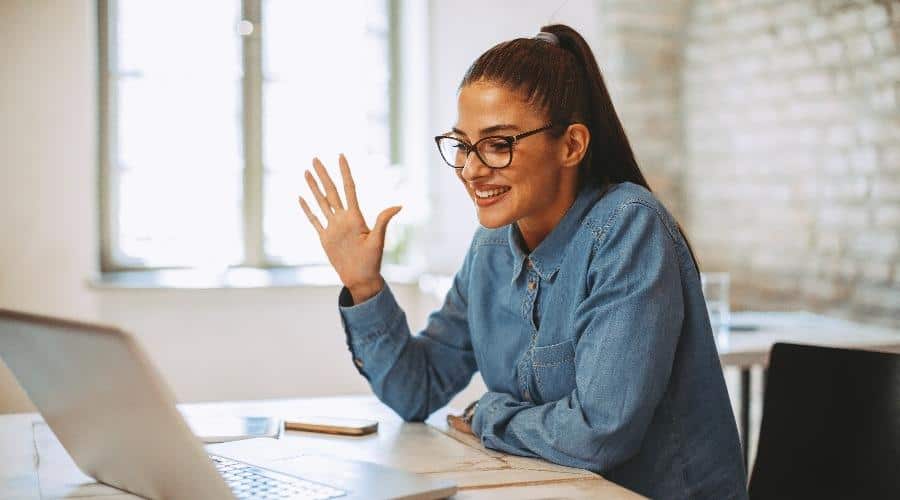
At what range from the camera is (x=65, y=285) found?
3.64 metres

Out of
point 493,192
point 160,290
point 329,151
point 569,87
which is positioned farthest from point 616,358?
point 329,151

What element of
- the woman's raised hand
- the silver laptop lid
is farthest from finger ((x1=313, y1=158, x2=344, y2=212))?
the silver laptop lid

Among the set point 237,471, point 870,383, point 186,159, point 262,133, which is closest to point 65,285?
point 186,159

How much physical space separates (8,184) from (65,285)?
40cm

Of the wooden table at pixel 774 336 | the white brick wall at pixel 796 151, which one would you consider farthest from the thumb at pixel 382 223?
the white brick wall at pixel 796 151

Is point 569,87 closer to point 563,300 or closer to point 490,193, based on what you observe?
point 490,193

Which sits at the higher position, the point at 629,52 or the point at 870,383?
the point at 629,52

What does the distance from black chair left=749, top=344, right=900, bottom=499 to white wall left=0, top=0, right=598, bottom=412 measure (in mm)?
2449

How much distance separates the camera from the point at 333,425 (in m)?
1.51

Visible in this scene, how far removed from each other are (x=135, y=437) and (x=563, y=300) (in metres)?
0.67

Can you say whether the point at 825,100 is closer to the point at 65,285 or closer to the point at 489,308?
the point at 489,308

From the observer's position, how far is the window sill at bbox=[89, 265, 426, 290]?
375 centimetres

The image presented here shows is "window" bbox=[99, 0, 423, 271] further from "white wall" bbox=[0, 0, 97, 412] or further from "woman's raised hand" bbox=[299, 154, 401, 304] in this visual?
"woman's raised hand" bbox=[299, 154, 401, 304]

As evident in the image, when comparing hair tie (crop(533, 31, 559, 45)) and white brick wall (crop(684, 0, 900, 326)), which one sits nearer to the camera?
hair tie (crop(533, 31, 559, 45))
